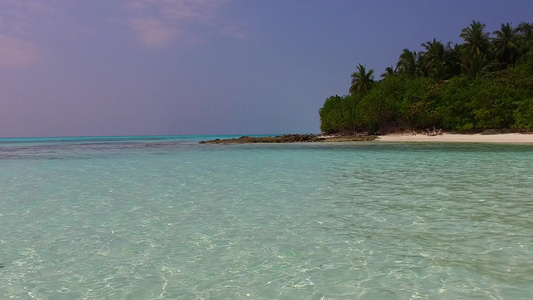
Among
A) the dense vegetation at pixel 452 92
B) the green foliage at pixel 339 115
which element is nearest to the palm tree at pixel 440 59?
the dense vegetation at pixel 452 92

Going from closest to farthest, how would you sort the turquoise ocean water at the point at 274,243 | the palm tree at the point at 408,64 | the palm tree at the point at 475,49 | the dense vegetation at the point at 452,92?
the turquoise ocean water at the point at 274,243
the dense vegetation at the point at 452,92
the palm tree at the point at 475,49
the palm tree at the point at 408,64

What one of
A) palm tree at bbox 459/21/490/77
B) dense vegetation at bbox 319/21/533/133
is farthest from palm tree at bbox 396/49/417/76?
palm tree at bbox 459/21/490/77

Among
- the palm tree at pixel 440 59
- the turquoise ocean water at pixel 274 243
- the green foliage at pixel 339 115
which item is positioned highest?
the palm tree at pixel 440 59

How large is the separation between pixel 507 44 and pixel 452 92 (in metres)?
22.2

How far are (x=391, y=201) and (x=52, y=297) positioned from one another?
26.0 ft

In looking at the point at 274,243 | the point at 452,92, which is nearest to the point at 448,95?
the point at 452,92

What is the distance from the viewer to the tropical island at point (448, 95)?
1909 inches

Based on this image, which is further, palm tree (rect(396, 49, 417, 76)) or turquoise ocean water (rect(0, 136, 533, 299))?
Result: palm tree (rect(396, 49, 417, 76))

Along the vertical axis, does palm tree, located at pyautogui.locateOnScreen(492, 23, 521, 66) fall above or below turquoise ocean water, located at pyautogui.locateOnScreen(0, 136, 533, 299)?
above

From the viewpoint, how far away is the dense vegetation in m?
48.5

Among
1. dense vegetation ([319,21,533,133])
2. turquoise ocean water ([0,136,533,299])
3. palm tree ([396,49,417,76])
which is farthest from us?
palm tree ([396,49,417,76])

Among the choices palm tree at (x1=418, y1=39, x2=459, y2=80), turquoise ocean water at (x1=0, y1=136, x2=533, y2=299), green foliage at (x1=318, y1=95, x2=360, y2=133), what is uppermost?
palm tree at (x1=418, y1=39, x2=459, y2=80)

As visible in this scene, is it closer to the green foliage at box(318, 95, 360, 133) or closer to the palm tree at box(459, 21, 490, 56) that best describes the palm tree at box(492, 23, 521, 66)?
the palm tree at box(459, 21, 490, 56)

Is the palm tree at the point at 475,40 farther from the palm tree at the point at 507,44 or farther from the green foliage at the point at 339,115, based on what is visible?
the green foliage at the point at 339,115
